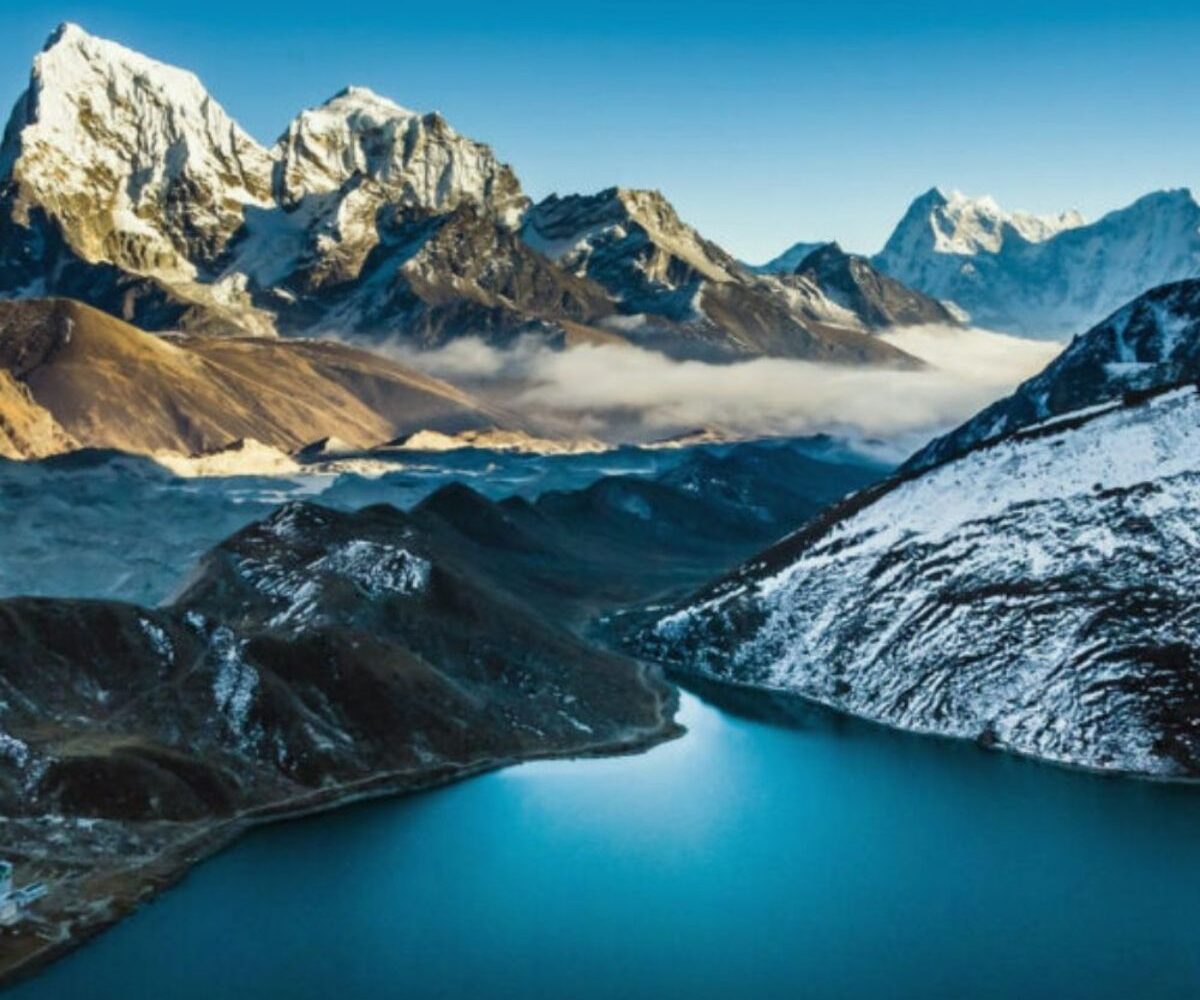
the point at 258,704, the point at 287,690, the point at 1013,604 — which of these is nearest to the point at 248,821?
the point at 258,704

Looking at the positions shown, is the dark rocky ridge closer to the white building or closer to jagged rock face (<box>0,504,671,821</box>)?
jagged rock face (<box>0,504,671,821</box>)

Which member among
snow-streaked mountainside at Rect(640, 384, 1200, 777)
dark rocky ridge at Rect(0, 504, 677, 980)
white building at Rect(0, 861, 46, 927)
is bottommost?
white building at Rect(0, 861, 46, 927)

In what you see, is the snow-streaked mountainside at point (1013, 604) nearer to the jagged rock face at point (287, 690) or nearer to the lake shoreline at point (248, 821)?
the jagged rock face at point (287, 690)

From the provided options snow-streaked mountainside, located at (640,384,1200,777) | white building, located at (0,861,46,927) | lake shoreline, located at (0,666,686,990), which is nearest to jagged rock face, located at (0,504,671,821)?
lake shoreline, located at (0,666,686,990)

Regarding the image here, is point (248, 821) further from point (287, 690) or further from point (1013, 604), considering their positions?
point (1013, 604)

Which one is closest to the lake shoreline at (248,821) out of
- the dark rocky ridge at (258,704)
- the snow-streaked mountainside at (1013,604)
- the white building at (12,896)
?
the dark rocky ridge at (258,704)

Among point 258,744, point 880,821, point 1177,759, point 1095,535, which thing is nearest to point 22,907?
point 258,744

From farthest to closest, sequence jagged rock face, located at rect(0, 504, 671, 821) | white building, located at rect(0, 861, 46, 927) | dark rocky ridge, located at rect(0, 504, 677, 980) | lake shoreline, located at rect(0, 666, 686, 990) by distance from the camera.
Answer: jagged rock face, located at rect(0, 504, 671, 821)
dark rocky ridge, located at rect(0, 504, 677, 980)
white building, located at rect(0, 861, 46, 927)
lake shoreline, located at rect(0, 666, 686, 990)
